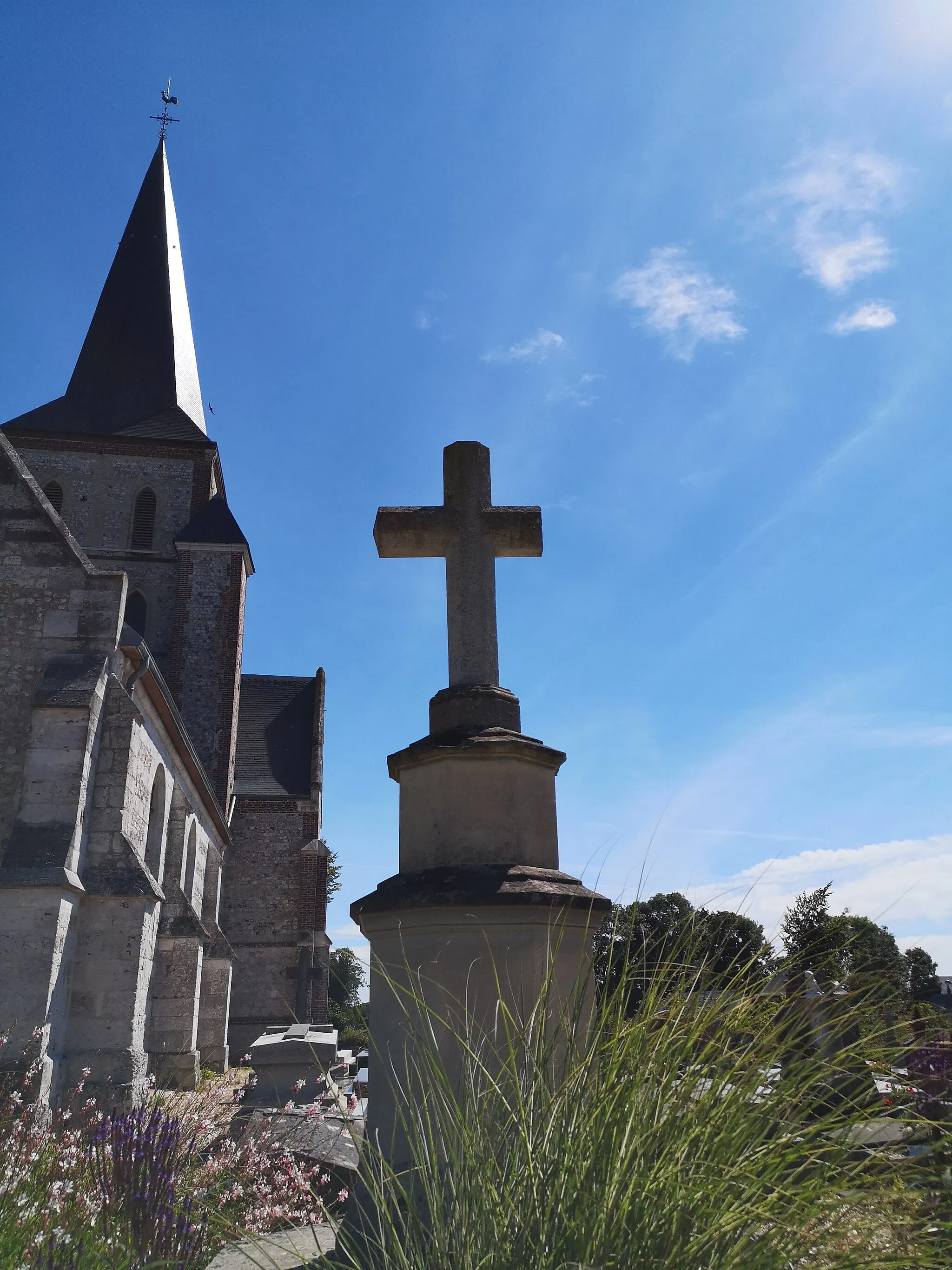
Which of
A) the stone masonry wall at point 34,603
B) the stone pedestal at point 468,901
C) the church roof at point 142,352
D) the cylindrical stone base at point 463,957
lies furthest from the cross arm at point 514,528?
the church roof at point 142,352

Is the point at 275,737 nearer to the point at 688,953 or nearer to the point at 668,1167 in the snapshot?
the point at 688,953

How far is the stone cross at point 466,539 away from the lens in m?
3.91

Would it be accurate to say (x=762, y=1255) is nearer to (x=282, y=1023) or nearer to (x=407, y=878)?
(x=407, y=878)

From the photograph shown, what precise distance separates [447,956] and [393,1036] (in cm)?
37

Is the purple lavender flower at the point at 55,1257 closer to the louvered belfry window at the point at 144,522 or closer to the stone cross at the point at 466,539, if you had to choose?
the stone cross at the point at 466,539

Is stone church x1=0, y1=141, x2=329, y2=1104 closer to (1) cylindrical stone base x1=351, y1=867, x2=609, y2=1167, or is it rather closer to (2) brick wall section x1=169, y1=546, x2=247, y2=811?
(2) brick wall section x1=169, y1=546, x2=247, y2=811

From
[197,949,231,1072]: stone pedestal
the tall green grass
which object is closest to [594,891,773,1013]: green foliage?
the tall green grass

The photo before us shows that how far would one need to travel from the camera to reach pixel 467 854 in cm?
333

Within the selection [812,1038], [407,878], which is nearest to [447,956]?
[407,878]

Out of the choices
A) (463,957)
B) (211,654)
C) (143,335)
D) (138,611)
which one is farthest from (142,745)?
(143,335)

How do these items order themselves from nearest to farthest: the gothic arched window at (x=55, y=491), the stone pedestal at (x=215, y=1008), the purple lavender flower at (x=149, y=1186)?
the purple lavender flower at (x=149, y=1186), the stone pedestal at (x=215, y=1008), the gothic arched window at (x=55, y=491)

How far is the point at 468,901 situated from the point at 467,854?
0.31 meters

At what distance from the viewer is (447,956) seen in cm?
307

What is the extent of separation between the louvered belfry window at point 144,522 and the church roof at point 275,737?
17.9 feet
